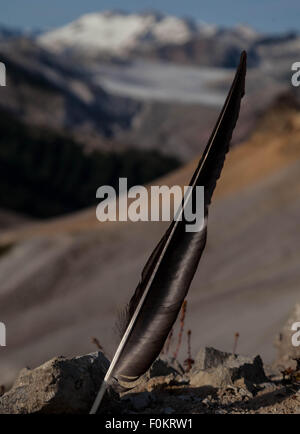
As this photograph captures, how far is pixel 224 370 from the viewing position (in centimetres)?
643

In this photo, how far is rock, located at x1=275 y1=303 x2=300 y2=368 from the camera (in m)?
8.11

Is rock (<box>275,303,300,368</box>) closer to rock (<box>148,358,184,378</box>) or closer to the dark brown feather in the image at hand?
rock (<box>148,358,184,378</box>)

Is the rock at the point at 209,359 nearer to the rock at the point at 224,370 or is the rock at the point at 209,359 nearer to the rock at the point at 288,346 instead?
the rock at the point at 224,370

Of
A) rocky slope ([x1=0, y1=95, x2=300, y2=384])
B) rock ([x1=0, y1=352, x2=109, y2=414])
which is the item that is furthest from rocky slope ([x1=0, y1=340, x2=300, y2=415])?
rocky slope ([x1=0, y1=95, x2=300, y2=384])

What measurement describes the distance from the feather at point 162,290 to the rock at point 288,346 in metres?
3.43

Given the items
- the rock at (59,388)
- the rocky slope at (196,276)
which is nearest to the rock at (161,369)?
the rock at (59,388)

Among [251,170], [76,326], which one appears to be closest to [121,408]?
[76,326]

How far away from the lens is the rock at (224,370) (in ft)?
21.0

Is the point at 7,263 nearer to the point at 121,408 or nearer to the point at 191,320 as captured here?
the point at 191,320

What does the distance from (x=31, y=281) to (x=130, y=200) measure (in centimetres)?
2621

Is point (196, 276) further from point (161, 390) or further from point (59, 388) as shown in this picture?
point (59, 388)

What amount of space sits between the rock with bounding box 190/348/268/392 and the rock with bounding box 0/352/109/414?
53.7 inches

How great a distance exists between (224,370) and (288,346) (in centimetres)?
243
